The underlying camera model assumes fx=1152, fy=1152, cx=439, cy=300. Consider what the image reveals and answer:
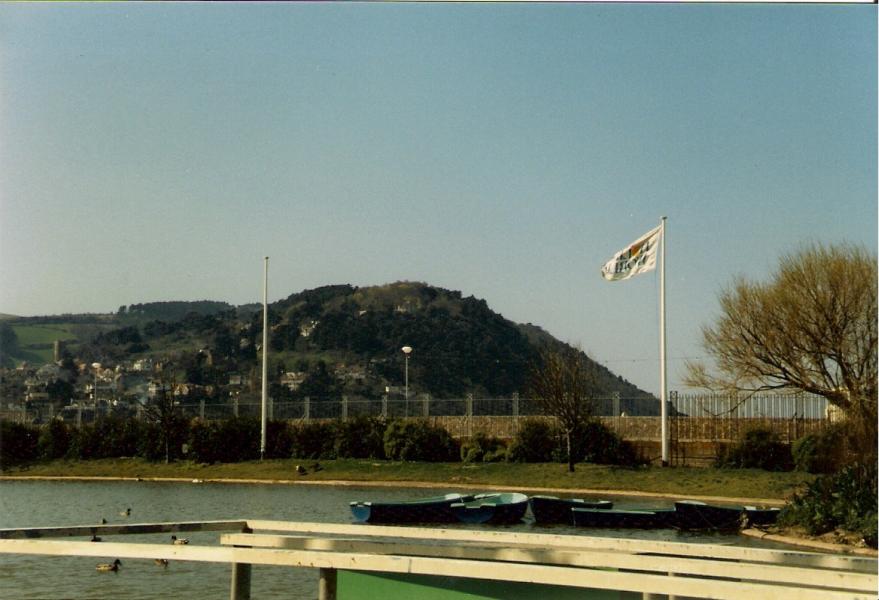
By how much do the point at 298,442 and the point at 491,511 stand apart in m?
27.4

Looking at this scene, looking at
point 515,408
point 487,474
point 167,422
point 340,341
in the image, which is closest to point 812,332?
point 487,474

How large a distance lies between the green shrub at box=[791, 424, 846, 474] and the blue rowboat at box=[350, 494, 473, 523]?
12373 mm

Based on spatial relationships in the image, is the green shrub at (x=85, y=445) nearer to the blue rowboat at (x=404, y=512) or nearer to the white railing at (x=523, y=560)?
the blue rowboat at (x=404, y=512)

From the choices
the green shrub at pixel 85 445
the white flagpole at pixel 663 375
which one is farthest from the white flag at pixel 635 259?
the green shrub at pixel 85 445

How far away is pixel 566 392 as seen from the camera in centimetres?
4828

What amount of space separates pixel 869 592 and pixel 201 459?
175 ft

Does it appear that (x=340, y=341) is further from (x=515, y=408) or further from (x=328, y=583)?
(x=328, y=583)

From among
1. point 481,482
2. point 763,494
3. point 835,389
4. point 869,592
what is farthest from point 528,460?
point 869,592

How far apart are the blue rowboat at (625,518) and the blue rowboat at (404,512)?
11.5 feet

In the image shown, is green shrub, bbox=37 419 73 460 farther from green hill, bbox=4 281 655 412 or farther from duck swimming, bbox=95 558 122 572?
green hill, bbox=4 281 655 412

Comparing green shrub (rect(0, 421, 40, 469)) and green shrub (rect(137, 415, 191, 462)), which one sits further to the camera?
green shrub (rect(0, 421, 40, 469))

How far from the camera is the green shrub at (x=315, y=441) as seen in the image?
55844mm

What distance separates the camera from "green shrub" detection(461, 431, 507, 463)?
1991 inches

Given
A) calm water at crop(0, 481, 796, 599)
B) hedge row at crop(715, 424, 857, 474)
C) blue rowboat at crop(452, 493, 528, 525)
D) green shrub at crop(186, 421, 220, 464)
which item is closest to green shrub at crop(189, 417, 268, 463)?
green shrub at crop(186, 421, 220, 464)
